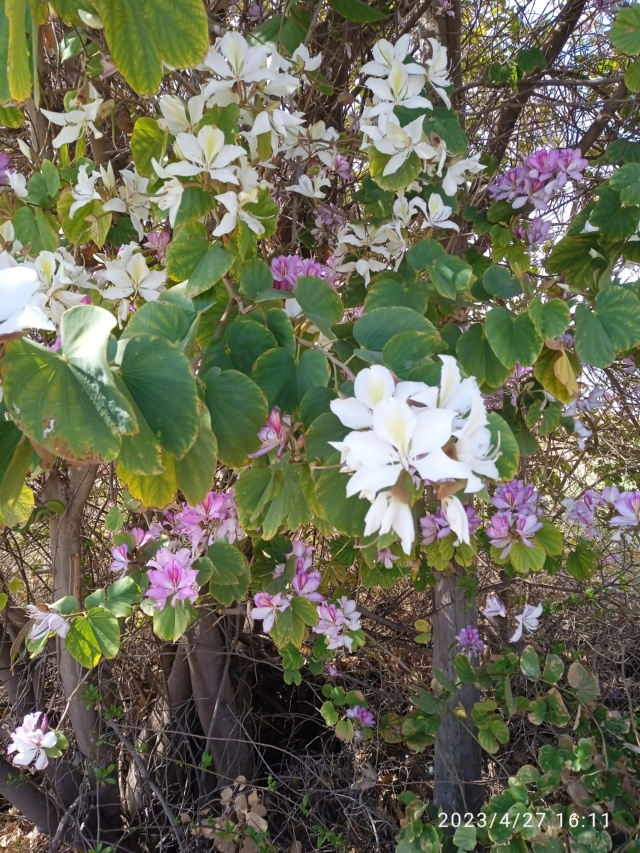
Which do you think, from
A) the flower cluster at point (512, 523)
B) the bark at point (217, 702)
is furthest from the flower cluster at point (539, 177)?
the bark at point (217, 702)

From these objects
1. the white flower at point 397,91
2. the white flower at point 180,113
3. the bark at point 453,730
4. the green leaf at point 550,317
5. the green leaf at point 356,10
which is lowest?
the bark at point 453,730

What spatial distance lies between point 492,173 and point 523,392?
66cm

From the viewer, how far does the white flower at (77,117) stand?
3.65 ft

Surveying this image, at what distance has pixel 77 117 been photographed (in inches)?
44.1

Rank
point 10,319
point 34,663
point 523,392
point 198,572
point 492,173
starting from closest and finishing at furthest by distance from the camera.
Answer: point 10,319
point 198,572
point 523,392
point 492,173
point 34,663

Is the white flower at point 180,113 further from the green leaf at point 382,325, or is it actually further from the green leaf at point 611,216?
the green leaf at point 611,216

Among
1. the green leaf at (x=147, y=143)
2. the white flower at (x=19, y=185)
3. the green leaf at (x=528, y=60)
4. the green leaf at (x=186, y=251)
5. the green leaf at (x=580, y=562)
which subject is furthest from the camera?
the green leaf at (x=528, y=60)

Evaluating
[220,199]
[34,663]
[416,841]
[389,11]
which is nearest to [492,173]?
[389,11]

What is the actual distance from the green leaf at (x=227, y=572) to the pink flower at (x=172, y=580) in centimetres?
4

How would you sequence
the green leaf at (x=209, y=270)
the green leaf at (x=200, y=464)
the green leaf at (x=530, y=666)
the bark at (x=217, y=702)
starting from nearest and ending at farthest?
the green leaf at (x=200, y=464)
the green leaf at (x=209, y=270)
the green leaf at (x=530, y=666)
the bark at (x=217, y=702)

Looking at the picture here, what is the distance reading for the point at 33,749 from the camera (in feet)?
4.45

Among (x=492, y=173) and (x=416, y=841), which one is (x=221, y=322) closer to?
(x=492, y=173)

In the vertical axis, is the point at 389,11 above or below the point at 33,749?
above

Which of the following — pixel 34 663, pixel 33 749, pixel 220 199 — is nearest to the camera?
pixel 220 199
